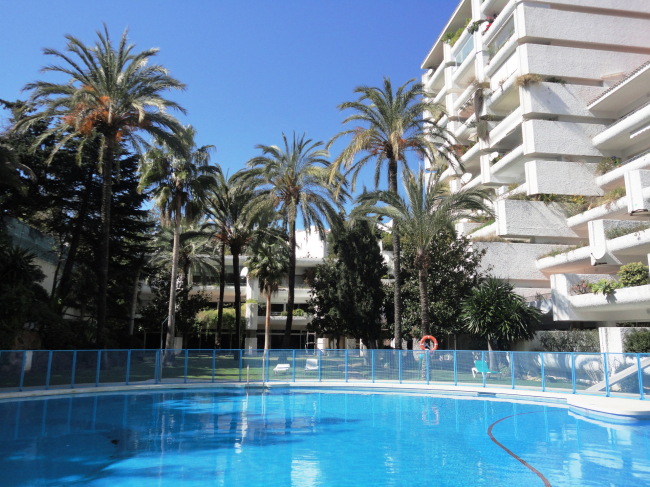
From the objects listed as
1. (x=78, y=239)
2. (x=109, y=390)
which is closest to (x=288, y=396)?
(x=109, y=390)

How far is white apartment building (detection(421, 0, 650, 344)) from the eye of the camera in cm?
3089

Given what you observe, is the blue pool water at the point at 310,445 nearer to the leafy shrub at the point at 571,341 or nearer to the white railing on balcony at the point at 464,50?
the leafy shrub at the point at 571,341

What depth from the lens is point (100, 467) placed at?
10188 mm

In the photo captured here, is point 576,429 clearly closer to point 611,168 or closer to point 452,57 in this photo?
point 611,168

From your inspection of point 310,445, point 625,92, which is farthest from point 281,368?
point 625,92

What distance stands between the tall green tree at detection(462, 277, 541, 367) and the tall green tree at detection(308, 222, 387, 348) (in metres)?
7.35

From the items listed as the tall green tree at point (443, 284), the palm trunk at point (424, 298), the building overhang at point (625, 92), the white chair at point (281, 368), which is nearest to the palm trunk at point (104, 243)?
the white chair at point (281, 368)

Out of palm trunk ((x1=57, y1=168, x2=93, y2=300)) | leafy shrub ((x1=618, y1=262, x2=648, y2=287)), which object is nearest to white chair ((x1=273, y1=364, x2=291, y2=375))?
palm trunk ((x1=57, y1=168, x2=93, y2=300))

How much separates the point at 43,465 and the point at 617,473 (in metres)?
11.6

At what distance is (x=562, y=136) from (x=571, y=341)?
14.8m

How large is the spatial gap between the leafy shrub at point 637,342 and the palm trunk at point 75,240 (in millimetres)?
30603

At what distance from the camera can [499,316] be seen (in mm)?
28484

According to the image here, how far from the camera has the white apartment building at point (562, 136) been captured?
30891mm

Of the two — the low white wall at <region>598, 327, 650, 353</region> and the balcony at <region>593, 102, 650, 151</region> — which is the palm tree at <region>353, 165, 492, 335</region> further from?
the balcony at <region>593, 102, 650, 151</region>
